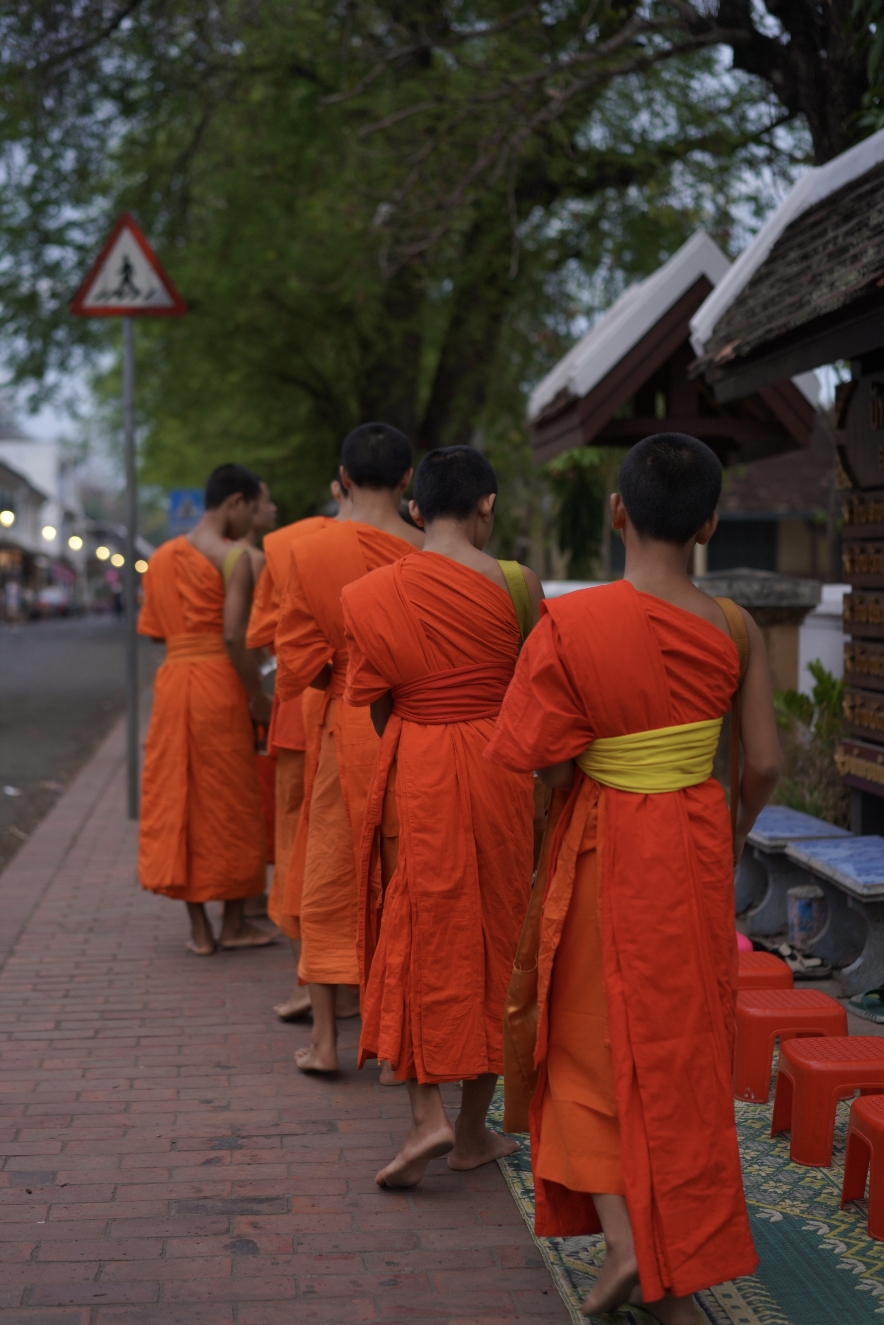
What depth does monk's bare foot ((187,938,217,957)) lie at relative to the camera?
6.46 m

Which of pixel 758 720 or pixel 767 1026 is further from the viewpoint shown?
pixel 767 1026

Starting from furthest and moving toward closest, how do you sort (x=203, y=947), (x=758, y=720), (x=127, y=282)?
(x=127, y=282), (x=203, y=947), (x=758, y=720)

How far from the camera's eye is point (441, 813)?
3.82 metres

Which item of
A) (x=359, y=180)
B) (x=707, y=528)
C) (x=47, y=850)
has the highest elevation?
(x=359, y=180)

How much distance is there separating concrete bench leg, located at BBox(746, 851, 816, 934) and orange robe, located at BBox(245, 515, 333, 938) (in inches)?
83.0

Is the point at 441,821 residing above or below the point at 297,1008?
above

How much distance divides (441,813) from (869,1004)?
2192 millimetres

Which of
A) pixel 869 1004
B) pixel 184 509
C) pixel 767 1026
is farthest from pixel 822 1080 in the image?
pixel 184 509

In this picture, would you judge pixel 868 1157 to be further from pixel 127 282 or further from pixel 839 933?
pixel 127 282

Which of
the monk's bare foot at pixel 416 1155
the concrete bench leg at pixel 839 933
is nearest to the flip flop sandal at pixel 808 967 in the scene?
the concrete bench leg at pixel 839 933

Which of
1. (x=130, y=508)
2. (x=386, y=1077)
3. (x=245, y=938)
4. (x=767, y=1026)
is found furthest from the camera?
(x=130, y=508)

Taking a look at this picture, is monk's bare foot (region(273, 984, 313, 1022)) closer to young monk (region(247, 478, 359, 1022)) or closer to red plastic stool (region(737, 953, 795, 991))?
young monk (region(247, 478, 359, 1022))

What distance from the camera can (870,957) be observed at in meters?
5.27

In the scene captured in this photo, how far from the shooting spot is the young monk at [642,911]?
9.67 ft
